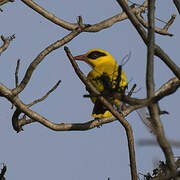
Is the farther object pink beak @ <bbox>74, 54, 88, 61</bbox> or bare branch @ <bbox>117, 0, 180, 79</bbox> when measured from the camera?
pink beak @ <bbox>74, 54, 88, 61</bbox>

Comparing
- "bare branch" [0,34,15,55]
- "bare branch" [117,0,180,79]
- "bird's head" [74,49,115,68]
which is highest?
Answer: "bird's head" [74,49,115,68]

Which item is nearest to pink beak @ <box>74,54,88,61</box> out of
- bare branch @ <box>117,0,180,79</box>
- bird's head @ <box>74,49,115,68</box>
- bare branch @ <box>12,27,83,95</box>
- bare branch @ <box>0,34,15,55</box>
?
bird's head @ <box>74,49,115,68</box>

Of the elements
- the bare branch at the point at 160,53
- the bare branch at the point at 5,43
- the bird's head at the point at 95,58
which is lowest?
the bare branch at the point at 160,53

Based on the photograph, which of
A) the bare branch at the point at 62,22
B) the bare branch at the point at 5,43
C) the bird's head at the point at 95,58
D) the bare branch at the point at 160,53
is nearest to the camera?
the bare branch at the point at 160,53

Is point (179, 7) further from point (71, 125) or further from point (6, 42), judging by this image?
point (6, 42)

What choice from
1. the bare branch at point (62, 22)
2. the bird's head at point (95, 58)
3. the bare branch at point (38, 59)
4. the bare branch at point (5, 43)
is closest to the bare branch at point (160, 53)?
the bare branch at point (38, 59)

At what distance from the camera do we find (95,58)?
6938mm

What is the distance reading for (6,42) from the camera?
4.82 meters

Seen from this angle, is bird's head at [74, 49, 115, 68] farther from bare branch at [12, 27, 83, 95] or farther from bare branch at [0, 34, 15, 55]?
bare branch at [12, 27, 83, 95]

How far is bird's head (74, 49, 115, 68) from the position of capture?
6.88 metres

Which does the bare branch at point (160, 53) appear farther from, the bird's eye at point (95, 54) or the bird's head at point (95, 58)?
the bird's eye at point (95, 54)

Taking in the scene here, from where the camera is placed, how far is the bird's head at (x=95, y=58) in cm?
688

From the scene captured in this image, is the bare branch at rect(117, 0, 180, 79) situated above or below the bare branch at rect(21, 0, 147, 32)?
below

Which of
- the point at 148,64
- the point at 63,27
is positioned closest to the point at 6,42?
the point at 63,27
